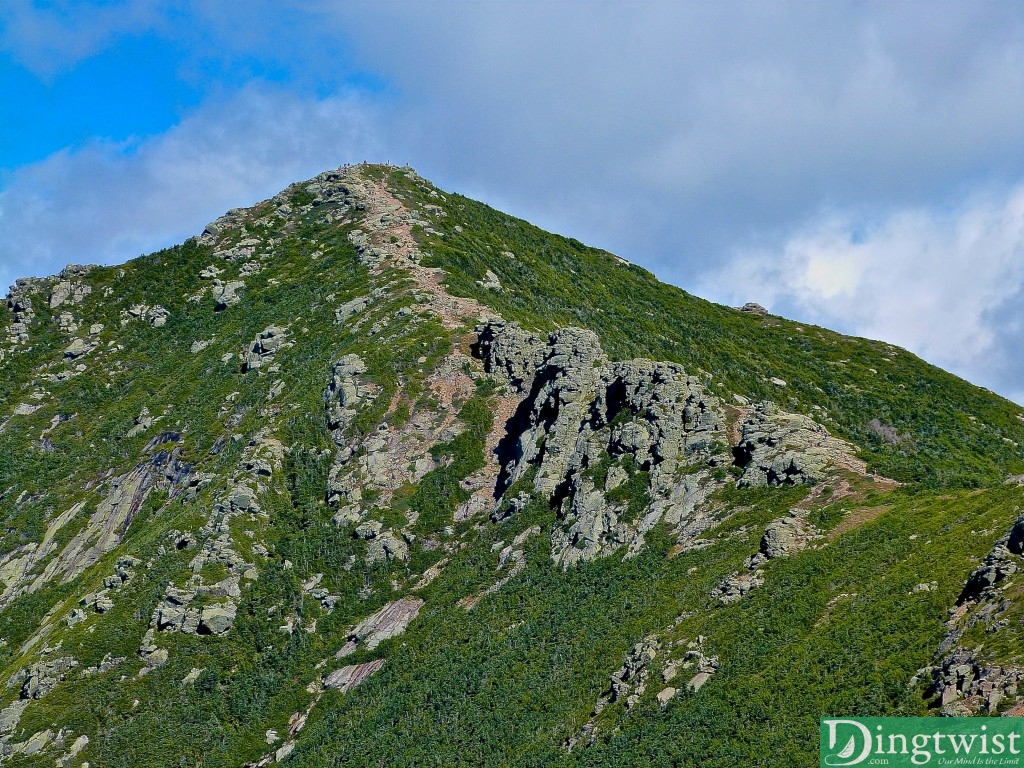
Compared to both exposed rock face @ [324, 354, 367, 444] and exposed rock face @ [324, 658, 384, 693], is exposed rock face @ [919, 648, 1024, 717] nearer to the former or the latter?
exposed rock face @ [324, 658, 384, 693]

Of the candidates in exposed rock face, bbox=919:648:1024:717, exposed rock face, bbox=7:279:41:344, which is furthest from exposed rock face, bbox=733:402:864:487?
exposed rock face, bbox=7:279:41:344

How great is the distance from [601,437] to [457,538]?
15.8m

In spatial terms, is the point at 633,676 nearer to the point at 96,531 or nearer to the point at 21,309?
the point at 96,531

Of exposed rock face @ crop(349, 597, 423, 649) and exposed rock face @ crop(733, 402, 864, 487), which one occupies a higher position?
exposed rock face @ crop(733, 402, 864, 487)

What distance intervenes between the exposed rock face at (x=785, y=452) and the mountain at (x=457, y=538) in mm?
292

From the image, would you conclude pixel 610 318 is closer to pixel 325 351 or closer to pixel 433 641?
pixel 325 351

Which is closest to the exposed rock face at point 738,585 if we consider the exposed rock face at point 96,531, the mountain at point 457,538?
the mountain at point 457,538

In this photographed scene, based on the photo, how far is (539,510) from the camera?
79438 millimetres

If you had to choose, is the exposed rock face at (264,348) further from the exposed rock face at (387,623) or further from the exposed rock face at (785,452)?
the exposed rock face at (785,452)

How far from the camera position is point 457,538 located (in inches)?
3282

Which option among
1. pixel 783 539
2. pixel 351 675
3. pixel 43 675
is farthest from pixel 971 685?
pixel 43 675

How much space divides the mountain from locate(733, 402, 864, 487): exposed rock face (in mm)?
292

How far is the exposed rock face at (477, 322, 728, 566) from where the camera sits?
73188 mm

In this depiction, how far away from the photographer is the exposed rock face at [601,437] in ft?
240
